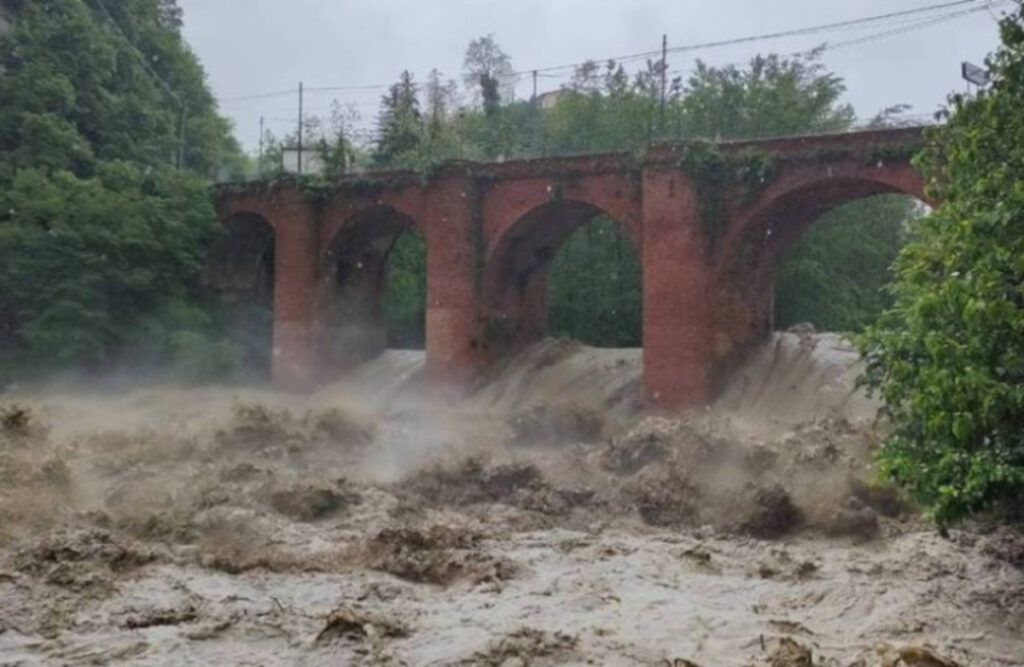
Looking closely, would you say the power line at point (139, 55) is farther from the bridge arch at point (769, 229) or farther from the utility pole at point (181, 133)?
the bridge arch at point (769, 229)

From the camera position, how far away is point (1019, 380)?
6.46 m

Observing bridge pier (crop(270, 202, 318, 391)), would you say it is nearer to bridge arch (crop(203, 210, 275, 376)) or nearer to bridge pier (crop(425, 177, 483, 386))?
bridge arch (crop(203, 210, 275, 376))

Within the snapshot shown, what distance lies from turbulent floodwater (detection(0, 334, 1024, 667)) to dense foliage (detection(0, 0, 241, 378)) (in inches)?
210

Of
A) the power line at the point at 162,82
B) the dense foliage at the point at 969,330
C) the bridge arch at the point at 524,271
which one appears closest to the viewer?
the dense foliage at the point at 969,330

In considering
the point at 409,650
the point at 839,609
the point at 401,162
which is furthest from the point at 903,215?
the point at 409,650

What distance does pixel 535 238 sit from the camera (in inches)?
861

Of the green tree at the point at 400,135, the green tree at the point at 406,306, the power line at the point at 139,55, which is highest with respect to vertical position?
the power line at the point at 139,55

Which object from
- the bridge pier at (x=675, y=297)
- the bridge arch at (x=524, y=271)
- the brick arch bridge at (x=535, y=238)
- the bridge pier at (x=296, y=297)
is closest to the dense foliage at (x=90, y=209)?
the bridge pier at (x=296, y=297)

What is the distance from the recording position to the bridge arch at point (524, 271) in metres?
21.0

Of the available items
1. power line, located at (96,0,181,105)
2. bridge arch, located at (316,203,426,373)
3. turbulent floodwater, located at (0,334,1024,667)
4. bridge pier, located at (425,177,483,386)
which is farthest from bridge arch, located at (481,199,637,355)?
power line, located at (96,0,181,105)

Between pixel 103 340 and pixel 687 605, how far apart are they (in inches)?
720

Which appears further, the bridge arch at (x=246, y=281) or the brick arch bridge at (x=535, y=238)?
the bridge arch at (x=246, y=281)

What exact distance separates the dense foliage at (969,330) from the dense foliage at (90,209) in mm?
19227

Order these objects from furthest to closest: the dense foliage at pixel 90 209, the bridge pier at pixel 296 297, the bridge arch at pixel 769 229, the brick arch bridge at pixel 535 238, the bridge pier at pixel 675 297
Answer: the bridge pier at pixel 296 297
the dense foliage at pixel 90 209
the bridge pier at pixel 675 297
the brick arch bridge at pixel 535 238
the bridge arch at pixel 769 229
